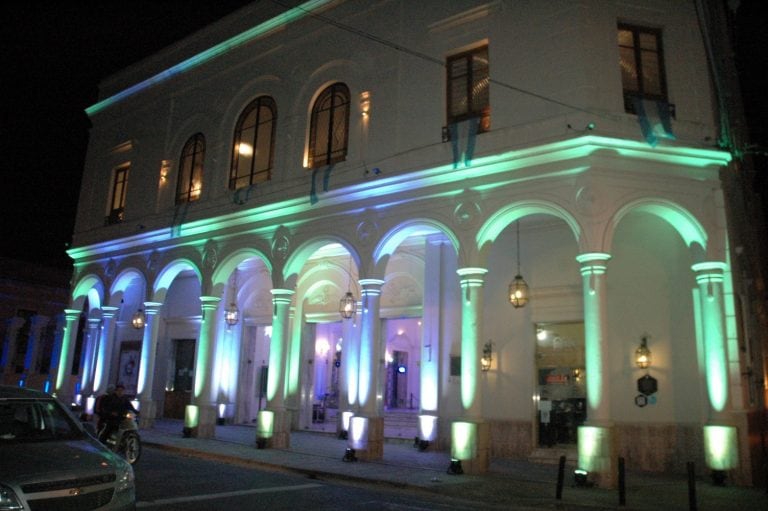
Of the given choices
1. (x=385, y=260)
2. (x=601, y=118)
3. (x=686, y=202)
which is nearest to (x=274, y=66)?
(x=385, y=260)

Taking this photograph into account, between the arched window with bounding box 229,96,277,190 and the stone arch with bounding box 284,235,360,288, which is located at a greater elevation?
the arched window with bounding box 229,96,277,190

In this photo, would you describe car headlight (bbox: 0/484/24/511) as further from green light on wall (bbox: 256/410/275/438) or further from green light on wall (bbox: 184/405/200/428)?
green light on wall (bbox: 184/405/200/428)

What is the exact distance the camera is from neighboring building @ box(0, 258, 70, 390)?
31312 millimetres

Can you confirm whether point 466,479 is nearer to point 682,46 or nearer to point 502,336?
point 502,336

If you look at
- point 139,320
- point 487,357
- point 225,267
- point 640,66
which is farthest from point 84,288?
point 640,66

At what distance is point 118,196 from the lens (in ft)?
74.6

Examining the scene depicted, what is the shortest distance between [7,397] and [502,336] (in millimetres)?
11707

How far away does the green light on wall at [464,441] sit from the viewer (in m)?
12.2

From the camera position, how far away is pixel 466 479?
1152cm

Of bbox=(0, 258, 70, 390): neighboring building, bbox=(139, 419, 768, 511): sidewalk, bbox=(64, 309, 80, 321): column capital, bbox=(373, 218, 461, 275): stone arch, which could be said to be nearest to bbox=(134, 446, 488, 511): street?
bbox=(139, 419, 768, 511): sidewalk

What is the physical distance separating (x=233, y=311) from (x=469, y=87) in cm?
1119


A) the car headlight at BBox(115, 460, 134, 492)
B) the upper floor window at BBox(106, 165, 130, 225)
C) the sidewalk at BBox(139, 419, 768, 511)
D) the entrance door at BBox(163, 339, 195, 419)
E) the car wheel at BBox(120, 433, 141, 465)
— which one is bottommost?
the sidewalk at BBox(139, 419, 768, 511)

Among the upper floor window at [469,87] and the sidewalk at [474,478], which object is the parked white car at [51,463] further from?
the upper floor window at [469,87]

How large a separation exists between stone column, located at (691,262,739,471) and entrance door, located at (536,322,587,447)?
2.95m
